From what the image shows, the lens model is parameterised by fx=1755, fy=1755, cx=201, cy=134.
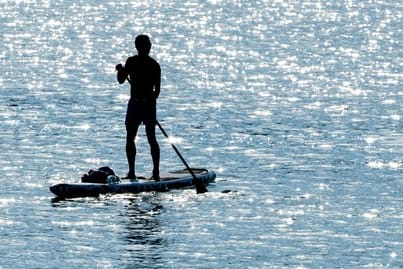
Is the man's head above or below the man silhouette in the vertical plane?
above

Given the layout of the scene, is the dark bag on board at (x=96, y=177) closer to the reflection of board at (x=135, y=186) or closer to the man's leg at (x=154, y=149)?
the reflection of board at (x=135, y=186)

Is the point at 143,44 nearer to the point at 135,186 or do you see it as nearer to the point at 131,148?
the point at 131,148

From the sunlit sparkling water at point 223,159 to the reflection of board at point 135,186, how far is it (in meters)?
0.19

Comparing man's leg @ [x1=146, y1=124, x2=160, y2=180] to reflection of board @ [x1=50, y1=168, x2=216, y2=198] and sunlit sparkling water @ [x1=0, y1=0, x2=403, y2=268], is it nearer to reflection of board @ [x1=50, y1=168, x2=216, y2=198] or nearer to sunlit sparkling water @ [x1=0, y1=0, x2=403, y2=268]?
reflection of board @ [x1=50, y1=168, x2=216, y2=198]

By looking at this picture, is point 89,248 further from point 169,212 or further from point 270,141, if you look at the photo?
point 270,141

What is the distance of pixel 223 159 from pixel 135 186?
4.30m

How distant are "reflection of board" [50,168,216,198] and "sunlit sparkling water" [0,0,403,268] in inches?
7.6

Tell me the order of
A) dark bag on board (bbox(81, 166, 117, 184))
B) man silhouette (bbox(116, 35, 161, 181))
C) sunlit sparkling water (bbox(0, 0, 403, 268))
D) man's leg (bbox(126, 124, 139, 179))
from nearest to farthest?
sunlit sparkling water (bbox(0, 0, 403, 268)) → dark bag on board (bbox(81, 166, 117, 184)) → man silhouette (bbox(116, 35, 161, 181)) → man's leg (bbox(126, 124, 139, 179))

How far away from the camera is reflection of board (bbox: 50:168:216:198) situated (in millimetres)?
24609

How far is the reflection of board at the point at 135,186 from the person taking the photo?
80.7ft

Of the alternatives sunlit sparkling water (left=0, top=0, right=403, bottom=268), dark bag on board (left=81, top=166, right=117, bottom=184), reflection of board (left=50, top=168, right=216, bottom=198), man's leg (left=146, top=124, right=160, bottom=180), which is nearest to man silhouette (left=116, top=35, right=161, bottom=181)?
man's leg (left=146, top=124, right=160, bottom=180)

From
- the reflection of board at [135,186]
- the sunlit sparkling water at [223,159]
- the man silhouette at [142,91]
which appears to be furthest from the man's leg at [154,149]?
the sunlit sparkling water at [223,159]

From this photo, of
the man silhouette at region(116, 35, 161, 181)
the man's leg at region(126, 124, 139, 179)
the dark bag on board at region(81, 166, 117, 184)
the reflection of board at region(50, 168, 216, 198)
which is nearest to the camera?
the reflection of board at region(50, 168, 216, 198)

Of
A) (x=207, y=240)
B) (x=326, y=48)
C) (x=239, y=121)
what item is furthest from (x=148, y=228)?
(x=326, y=48)
